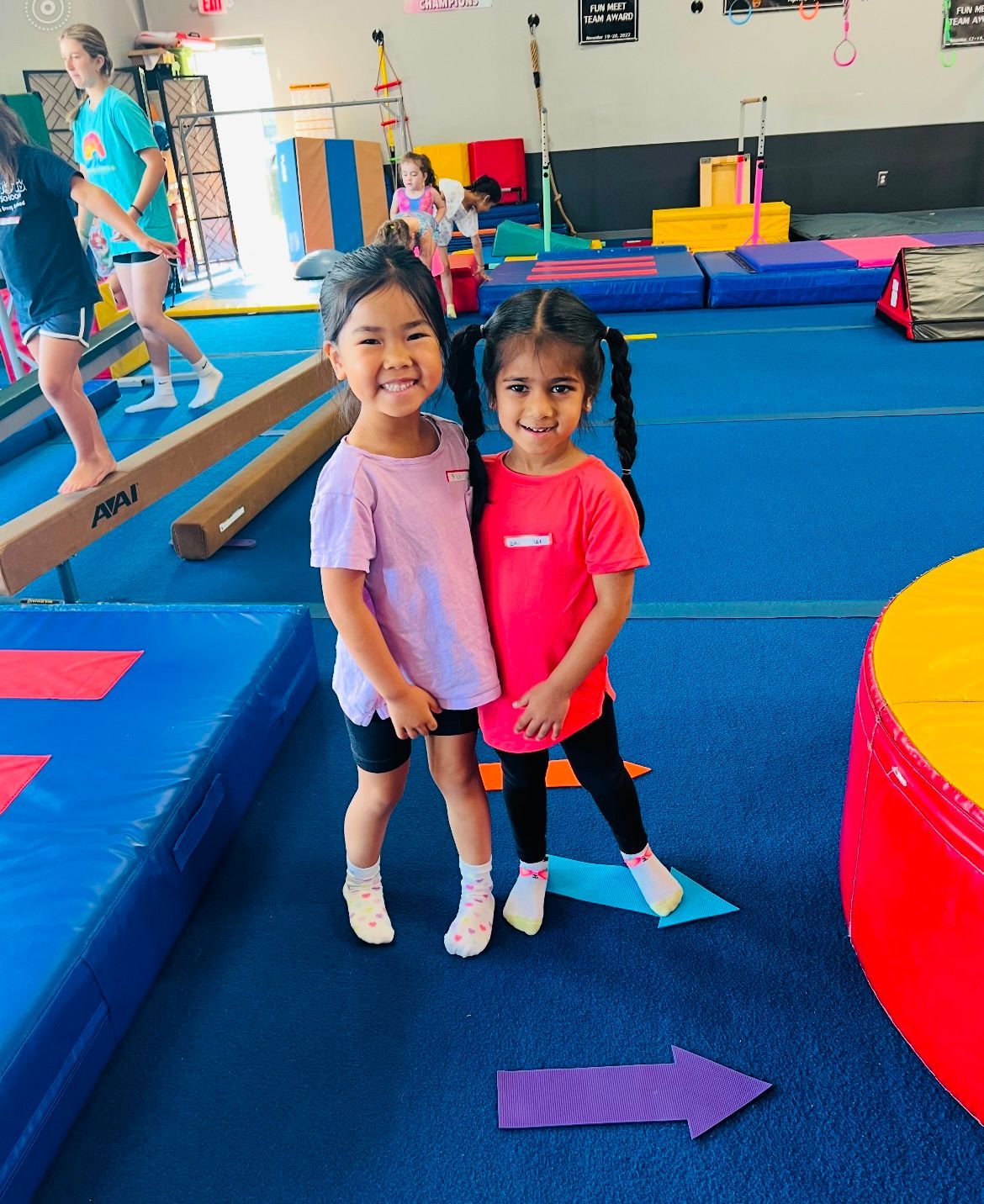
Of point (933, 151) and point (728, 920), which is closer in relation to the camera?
point (728, 920)

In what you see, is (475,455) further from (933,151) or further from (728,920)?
(933,151)

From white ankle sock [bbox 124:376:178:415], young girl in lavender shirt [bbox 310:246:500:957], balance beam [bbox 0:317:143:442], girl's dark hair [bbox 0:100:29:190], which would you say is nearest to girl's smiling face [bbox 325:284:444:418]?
young girl in lavender shirt [bbox 310:246:500:957]

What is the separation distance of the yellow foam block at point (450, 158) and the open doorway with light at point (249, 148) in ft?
6.93

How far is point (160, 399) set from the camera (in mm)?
5215

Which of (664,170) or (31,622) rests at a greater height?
(664,170)

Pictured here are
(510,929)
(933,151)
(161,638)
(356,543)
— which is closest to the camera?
(356,543)

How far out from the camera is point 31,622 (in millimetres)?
2301

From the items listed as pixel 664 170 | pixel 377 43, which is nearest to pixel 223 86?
pixel 377 43

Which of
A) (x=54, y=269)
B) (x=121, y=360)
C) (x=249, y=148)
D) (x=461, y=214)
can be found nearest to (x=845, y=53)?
(x=461, y=214)

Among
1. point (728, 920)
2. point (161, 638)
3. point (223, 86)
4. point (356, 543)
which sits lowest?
point (728, 920)

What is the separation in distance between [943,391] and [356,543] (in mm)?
4238

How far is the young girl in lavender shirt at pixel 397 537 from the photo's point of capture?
121cm

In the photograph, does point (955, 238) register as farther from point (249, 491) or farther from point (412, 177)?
point (249, 491)

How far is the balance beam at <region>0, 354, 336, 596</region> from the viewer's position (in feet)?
7.73
